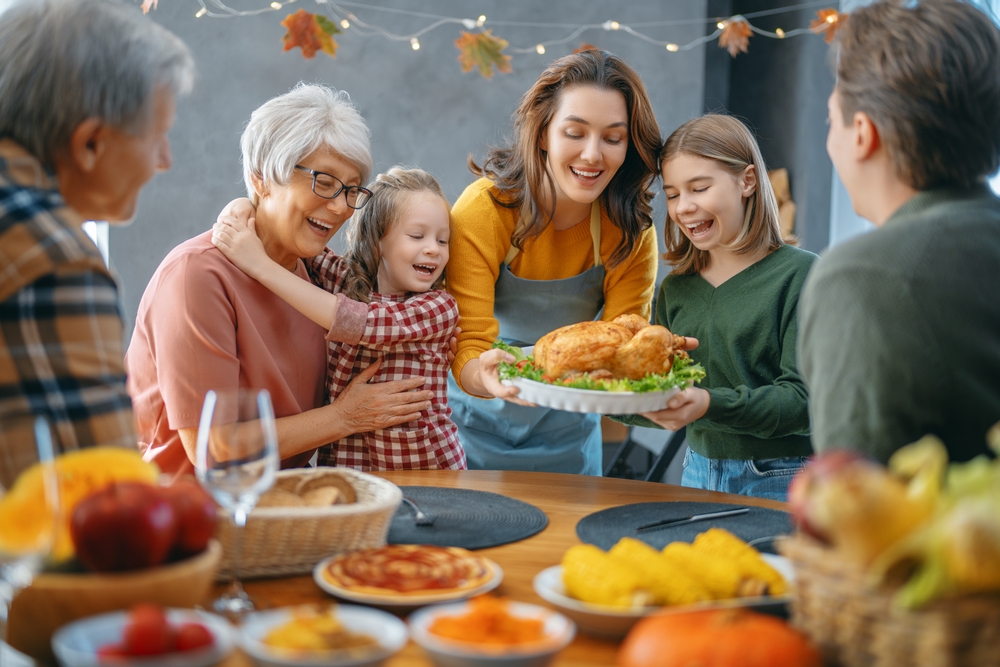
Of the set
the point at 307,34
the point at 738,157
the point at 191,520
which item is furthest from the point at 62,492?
the point at 307,34

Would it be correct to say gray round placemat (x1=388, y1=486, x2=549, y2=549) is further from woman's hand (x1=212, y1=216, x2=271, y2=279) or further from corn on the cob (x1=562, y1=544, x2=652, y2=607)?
woman's hand (x1=212, y1=216, x2=271, y2=279)

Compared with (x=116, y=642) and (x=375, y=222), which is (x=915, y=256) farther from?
(x=375, y=222)

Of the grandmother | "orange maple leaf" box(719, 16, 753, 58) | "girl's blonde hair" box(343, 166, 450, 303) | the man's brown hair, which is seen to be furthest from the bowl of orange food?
"orange maple leaf" box(719, 16, 753, 58)

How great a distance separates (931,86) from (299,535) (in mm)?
1268

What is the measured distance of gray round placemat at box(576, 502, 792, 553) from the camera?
1746 millimetres

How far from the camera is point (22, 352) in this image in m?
1.32

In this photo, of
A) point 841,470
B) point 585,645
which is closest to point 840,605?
point 841,470

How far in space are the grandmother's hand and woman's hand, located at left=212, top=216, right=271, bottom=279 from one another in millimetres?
452

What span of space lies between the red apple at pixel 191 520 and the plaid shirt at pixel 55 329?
313 mm

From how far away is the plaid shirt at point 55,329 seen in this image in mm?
1316

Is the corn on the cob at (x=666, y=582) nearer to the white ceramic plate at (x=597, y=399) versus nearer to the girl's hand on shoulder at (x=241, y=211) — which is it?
the white ceramic plate at (x=597, y=399)

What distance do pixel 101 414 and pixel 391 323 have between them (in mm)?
1270

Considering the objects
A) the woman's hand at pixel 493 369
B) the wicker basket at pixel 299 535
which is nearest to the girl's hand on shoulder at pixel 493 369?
the woman's hand at pixel 493 369

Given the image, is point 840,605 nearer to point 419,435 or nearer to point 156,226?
point 419,435
